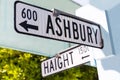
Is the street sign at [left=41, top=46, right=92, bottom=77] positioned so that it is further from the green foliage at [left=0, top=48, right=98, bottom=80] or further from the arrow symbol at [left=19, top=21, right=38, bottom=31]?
the green foliage at [left=0, top=48, right=98, bottom=80]

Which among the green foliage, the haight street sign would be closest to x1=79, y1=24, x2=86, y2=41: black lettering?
the haight street sign

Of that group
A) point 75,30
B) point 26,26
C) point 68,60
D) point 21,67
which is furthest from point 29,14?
point 21,67

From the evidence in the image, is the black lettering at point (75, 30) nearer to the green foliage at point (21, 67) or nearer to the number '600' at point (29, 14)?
the number '600' at point (29, 14)

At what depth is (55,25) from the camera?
1818 millimetres

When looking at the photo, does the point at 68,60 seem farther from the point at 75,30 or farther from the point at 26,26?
the point at 26,26

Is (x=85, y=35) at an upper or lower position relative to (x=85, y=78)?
upper

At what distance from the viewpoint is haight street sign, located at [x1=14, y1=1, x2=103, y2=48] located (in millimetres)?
1643

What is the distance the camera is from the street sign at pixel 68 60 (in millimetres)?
2500

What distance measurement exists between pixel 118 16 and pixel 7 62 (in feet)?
8.87

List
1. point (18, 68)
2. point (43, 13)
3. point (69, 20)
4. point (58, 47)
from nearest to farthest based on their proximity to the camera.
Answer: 1. point (43, 13)
2. point (69, 20)
3. point (58, 47)
4. point (18, 68)

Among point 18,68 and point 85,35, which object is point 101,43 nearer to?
point 85,35

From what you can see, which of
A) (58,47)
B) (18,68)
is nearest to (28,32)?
(58,47)

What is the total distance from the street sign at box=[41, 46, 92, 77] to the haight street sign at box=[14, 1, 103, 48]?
0.41 meters

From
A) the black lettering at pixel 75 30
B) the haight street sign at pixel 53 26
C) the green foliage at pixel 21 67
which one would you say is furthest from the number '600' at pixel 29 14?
the green foliage at pixel 21 67
